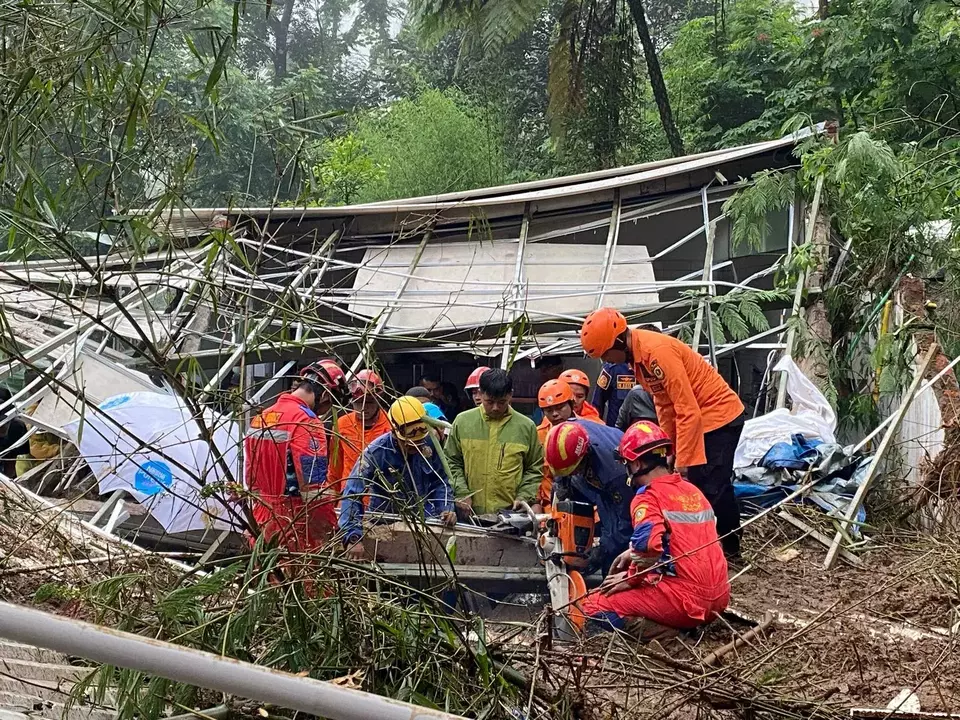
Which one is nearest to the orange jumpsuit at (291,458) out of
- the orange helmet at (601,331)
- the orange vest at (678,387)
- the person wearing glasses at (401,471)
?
the person wearing glasses at (401,471)

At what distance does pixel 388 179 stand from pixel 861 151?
11.9 meters

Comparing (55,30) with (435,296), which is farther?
(435,296)

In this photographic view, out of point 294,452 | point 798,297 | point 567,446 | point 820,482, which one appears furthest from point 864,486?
point 294,452

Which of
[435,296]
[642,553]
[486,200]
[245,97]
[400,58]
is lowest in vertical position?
[642,553]

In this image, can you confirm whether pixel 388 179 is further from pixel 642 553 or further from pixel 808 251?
pixel 642 553

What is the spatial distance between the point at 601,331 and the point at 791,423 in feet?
8.94

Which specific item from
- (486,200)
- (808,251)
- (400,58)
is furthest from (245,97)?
(400,58)

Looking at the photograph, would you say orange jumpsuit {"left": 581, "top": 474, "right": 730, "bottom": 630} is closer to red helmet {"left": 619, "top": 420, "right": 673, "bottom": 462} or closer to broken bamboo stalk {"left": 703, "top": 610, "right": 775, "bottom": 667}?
red helmet {"left": 619, "top": 420, "right": 673, "bottom": 462}

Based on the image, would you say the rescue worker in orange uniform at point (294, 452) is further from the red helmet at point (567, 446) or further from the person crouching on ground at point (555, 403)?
the person crouching on ground at point (555, 403)

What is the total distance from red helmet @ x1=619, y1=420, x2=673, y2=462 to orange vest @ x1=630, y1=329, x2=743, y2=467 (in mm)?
1115

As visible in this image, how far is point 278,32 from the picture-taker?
33.8 meters

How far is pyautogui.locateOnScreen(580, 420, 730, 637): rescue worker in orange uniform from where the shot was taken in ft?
14.8

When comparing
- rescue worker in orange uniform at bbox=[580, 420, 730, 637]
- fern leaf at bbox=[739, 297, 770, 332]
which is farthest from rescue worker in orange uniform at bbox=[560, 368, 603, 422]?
fern leaf at bbox=[739, 297, 770, 332]

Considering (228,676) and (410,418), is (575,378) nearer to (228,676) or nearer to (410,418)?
(410,418)
